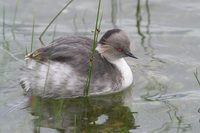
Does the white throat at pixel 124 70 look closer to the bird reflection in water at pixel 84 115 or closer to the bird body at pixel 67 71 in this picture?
the bird body at pixel 67 71

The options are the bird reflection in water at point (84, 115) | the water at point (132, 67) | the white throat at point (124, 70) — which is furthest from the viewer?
the white throat at point (124, 70)

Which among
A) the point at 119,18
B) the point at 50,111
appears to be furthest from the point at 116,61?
the point at 119,18

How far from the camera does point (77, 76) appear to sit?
290 inches

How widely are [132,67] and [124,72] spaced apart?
0.68 metres

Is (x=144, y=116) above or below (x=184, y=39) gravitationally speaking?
below

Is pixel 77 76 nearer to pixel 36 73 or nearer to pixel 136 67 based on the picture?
pixel 36 73

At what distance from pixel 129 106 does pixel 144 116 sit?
370 mm

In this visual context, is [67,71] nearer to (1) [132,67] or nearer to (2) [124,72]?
(2) [124,72]

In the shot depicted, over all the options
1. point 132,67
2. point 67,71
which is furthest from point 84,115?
point 132,67

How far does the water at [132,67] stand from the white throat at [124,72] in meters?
0.12

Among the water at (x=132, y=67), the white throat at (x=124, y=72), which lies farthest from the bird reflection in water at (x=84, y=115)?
the white throat at (x=124, y=72)

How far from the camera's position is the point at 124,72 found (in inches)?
308

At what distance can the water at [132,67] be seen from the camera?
6977 millimetres

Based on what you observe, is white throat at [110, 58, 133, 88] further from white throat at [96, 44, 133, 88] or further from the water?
the water
